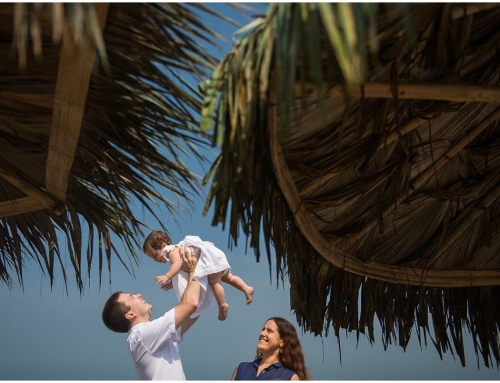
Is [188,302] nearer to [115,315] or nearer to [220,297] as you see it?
[115,315]

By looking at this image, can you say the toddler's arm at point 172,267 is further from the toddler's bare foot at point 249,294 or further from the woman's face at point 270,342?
the woman's face at point 270,342

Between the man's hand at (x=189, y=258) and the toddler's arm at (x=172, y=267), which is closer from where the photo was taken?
the man's hand at (x=189, y=258)

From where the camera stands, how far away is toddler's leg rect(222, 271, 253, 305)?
358 cm

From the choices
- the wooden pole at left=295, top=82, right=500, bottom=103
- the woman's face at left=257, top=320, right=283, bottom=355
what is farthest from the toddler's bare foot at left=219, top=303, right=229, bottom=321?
the wooden pole at left=295, top=82, right=500, bottom=103

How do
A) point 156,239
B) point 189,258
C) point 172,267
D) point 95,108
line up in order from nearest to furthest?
point 95,108 < point 189,258 < point 172,267 < point 156,239

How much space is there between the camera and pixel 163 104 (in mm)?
2307

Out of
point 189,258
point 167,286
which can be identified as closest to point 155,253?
point 167,286

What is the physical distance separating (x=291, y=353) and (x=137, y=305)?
766mm

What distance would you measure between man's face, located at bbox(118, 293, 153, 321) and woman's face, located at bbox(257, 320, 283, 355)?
1.86 feet

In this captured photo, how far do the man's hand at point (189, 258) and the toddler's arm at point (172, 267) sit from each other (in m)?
0.08

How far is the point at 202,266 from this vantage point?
10.9 ft

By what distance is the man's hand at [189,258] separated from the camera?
315 centimetres

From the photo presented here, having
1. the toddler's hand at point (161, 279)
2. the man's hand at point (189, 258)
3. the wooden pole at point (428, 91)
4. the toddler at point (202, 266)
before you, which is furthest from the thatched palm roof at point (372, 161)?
the toddler's hand at point (161, 279)

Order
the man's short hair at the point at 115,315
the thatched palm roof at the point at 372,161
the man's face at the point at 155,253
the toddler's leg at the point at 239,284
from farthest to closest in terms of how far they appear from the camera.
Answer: the man's face at the point at 155,253 → the toddler's leg at the point at 239,284 → the man's short hair at the point at 115,315 → the thatched palm roof at the point at 372,161
